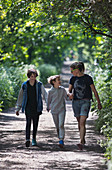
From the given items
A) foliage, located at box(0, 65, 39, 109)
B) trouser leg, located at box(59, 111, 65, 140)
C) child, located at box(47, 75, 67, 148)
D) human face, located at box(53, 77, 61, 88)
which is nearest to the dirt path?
trouser leg, located at box(59, 111, 65, 140)

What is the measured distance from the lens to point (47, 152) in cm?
831

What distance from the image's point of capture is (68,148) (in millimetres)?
8844

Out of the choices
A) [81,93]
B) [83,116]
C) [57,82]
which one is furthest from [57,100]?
[83,116]

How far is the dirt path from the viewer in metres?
7.01

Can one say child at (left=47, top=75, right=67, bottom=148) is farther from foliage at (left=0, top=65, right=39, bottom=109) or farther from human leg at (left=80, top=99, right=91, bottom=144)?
foliage at (left=0, top=65, right=39, bottom=109)

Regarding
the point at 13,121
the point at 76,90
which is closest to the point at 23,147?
the point at 76,90

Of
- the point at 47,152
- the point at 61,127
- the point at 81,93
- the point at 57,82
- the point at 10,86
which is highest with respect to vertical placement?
the point at 57,82

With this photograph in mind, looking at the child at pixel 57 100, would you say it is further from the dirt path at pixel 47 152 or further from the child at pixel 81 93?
the dirt path at pixel 47 152

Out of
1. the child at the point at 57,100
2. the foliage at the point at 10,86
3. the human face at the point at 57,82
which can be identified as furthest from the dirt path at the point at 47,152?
the foliage at the point at 10,86

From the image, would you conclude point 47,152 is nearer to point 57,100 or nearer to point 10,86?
point 57,100

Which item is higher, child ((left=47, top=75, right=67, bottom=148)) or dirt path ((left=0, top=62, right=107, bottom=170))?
child ((left=47, top=75, right=67, bottom=148))

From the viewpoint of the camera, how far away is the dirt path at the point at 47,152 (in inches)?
276

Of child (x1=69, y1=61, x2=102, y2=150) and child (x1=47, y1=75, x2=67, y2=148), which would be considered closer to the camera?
child (x1=69, y1=61, x2=102, y2=150)

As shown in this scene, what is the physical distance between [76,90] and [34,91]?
88 centimetres
